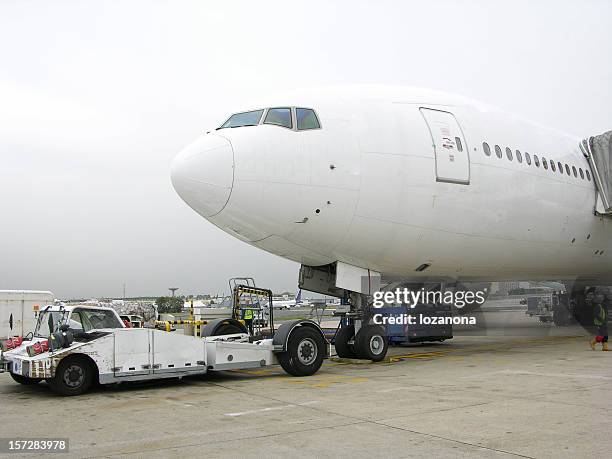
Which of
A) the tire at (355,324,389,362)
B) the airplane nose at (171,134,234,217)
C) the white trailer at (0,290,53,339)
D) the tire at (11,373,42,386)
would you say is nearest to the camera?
the airplane nose at (171,134,234,217)

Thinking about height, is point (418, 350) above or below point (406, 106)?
below

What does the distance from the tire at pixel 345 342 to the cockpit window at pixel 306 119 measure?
436 cm

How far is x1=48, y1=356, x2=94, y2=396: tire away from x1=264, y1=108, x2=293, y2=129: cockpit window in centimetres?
494

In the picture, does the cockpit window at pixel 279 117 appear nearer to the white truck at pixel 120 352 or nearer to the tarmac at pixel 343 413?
the white truck at pixel 120 352

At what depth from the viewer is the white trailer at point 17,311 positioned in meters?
20.6

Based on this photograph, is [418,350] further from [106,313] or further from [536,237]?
[106,313]

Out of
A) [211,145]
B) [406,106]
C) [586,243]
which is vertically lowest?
[586,243]

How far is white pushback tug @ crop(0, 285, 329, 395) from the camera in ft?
28.6

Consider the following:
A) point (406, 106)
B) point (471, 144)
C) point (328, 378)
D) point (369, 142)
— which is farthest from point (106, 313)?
point (471, 144)

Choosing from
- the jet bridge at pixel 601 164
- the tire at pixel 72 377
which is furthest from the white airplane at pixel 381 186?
the tire at pixel 72 377

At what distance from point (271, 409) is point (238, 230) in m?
3.87

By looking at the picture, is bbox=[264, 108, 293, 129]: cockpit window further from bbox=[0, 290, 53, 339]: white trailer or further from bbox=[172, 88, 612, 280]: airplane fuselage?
bbox=[0, 290, 53, 339]: white trailer

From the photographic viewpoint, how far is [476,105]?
43.2 feet

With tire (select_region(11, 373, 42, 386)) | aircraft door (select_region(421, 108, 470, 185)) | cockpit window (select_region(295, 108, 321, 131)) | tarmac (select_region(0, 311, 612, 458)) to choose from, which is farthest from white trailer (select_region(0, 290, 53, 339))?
aircraft door (select_region(421, 108, 470, 185))
